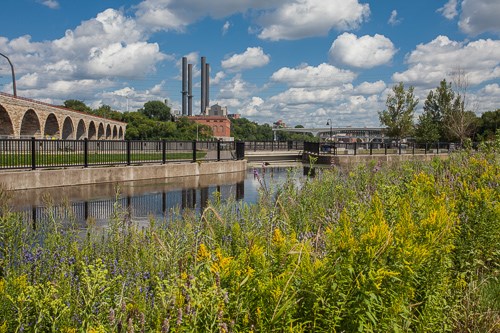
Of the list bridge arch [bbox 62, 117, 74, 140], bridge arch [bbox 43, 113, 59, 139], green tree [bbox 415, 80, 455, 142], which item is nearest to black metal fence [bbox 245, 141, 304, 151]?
green tree [bbox 415, 80, 455, 142]

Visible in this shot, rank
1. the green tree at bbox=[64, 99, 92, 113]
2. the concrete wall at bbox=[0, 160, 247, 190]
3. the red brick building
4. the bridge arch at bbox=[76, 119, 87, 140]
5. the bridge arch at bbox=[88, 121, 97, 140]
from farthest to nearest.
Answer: the red brick building → the green tree at bbox=[64, 99, 92, 113] → the bridge arch at bbox=[88, 121, 97, 140] → the bridge arch at bbox=[76, 119, 87, 140] → the concrete wall at bbox=[0, 160, 247, 190]

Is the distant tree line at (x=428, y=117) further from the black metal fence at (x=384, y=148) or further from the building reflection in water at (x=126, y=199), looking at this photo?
the building reflection in water at (x=126, y=199)

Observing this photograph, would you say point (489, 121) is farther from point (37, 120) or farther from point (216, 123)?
point (216, 123)

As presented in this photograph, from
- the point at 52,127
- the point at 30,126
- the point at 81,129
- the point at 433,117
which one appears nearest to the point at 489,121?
the point at 433,117

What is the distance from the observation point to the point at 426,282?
282 cm

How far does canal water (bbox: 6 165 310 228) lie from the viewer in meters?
11.6

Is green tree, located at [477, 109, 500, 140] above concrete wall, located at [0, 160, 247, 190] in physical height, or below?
above

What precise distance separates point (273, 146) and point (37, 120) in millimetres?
33543

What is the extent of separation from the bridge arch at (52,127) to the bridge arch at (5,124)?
16238 millimetres

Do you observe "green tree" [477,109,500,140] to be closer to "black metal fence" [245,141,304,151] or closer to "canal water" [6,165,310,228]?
"black metal fence" [245,141,304,151]

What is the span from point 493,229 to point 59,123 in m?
74.0

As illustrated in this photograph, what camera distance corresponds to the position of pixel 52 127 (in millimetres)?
70500

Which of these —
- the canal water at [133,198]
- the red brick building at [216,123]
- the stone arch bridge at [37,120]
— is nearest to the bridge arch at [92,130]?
the stone arch bridge at [37,120]

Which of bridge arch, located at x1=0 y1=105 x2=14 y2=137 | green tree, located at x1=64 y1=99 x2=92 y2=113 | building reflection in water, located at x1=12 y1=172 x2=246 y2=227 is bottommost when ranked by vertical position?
building reflection in water, located at x1=12 y1=172 x2=246 y2=227
